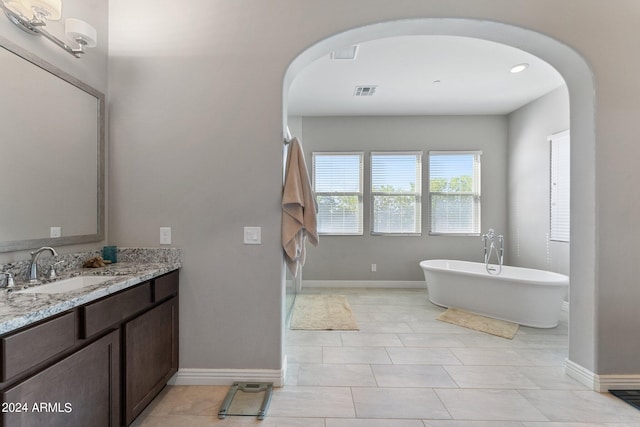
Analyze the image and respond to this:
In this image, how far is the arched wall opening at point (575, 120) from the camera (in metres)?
2.15

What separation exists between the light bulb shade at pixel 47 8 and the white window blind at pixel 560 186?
4988mm

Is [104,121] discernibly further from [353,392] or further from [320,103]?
[320,103]

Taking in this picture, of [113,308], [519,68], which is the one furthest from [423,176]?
[113,308]

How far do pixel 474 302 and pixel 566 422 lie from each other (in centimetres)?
203

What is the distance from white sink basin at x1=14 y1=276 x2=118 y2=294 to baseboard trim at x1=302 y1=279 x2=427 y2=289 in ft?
11.9

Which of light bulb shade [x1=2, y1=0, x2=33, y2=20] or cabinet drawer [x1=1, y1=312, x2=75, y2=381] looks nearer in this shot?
cabinet drawer [x1=1, y1=312, x2=75, y2=381]

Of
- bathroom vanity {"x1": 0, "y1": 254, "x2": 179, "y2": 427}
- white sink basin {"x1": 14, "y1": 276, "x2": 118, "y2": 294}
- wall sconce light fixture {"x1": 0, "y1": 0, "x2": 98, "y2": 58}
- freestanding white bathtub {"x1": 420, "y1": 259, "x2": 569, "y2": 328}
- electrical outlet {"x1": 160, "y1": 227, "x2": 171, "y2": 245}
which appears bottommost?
freestanding white bathtub {"x1": 420, "y1": 259, "x2": 569, "y2": 328}

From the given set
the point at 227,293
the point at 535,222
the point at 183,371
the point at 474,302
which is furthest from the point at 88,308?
the point at 535,222

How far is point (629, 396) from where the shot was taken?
2.04m

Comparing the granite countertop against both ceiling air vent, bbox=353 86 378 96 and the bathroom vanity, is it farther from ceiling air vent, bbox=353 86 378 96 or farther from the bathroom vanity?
ceiling air vent, bbox=353 86 378 96

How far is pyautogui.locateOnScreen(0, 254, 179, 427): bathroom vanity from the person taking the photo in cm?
105

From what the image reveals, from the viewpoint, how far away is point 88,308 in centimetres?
134

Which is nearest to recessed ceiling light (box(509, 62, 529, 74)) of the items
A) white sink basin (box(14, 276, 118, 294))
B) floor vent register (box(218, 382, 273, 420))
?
floor vent register (box(218, 382, 273, 420))

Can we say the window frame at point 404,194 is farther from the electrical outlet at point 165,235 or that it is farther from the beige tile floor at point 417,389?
the electrical outlet at point 165,235
